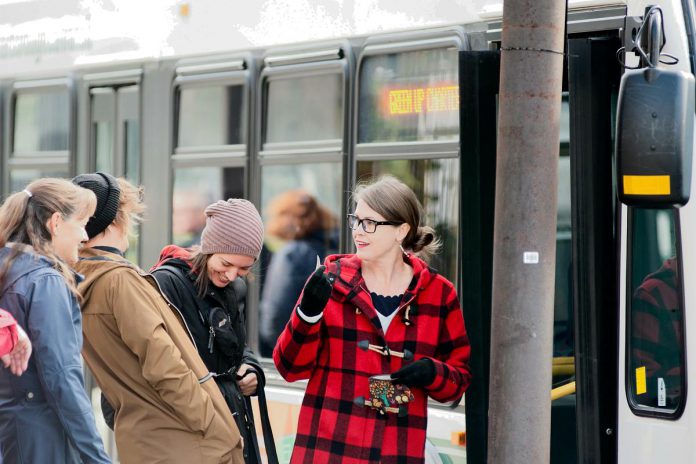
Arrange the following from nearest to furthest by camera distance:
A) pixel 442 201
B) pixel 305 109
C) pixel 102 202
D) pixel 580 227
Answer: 1. pixel 102 202
2. pixel 580 227
3. pixel 442 201
4. pixel 305 109

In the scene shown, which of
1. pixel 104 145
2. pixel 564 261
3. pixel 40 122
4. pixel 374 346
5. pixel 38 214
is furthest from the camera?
pixel 40 122

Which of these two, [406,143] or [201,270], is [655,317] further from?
[201,270]

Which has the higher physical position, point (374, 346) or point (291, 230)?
point (291, 230)

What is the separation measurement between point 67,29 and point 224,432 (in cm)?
352

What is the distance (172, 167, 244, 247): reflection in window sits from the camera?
6.02 m

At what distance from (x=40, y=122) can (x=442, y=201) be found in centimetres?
300

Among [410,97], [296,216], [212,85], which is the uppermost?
[212,85]

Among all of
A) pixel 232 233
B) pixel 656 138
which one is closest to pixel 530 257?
pixel 656 138

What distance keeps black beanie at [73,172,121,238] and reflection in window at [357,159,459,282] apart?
4.52 ft

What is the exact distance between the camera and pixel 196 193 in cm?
619

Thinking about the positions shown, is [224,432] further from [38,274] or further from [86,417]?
[38,274]

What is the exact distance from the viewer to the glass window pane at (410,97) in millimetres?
5023

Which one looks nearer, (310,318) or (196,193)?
(310,318)

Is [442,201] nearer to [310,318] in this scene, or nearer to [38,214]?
[310,318]
